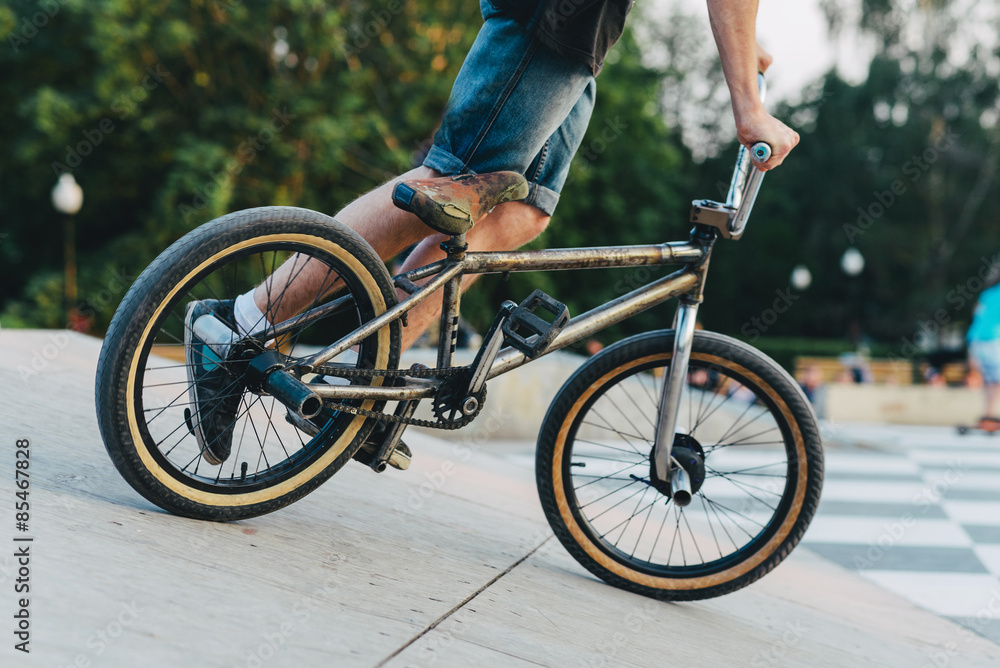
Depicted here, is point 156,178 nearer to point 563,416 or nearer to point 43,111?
point 43,111

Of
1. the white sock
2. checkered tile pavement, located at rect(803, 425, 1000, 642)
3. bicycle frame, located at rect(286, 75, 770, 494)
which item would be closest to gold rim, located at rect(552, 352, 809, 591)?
bicycle frame, located at rect(286, 75, 770, 494)

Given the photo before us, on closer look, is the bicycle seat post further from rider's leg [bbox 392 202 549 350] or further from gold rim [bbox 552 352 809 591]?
gold rim [bbox 552 352 809 591]

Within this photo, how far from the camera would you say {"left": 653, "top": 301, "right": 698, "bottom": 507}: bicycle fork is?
84.7 inches

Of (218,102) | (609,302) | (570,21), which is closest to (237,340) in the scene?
(609,302)

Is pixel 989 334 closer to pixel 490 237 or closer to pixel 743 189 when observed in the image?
pixel 743 189

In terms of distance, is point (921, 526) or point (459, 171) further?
point (921, 526)

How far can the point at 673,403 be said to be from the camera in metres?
2.15

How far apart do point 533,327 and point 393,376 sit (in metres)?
0.36

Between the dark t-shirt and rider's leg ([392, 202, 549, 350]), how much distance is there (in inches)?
16.0

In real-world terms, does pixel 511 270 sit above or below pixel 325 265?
above

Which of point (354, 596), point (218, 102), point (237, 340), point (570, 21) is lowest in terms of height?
point (354, 596)

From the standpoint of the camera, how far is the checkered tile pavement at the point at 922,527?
A: 3234mm

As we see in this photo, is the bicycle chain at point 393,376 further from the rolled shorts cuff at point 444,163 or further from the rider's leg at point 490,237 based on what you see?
the rolled shorts cuff at point 444,163

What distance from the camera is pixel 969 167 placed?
1137 inches
